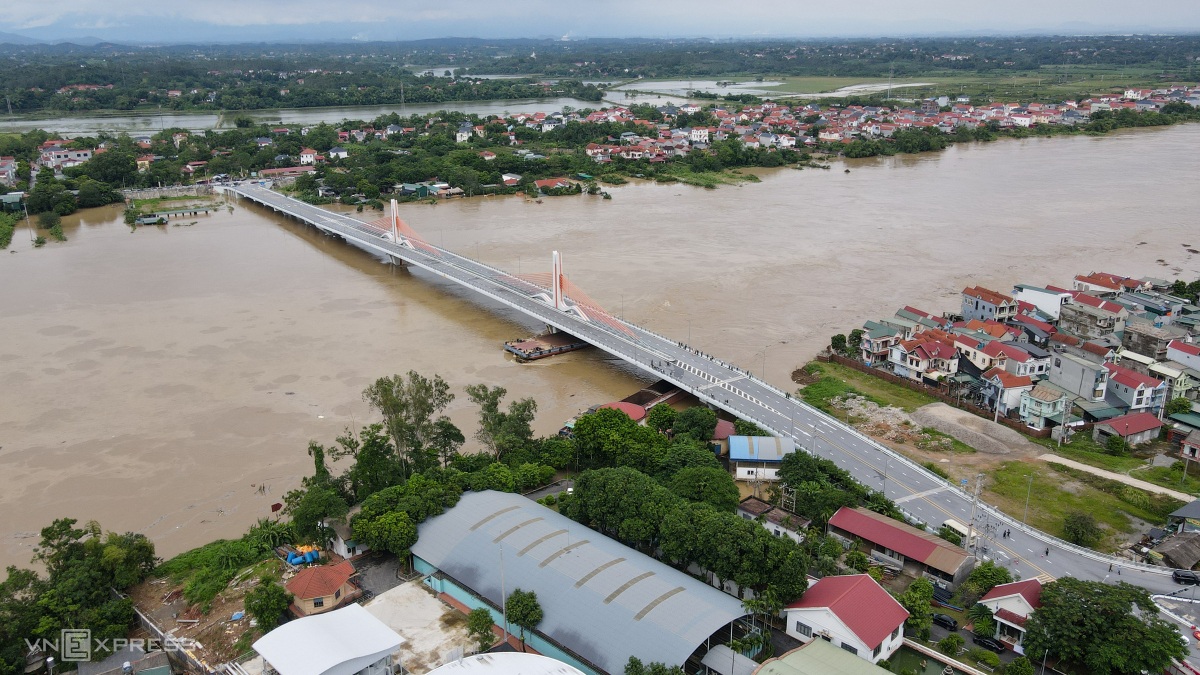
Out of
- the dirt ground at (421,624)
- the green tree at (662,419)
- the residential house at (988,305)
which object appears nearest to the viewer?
the dirt ground at (421,624)

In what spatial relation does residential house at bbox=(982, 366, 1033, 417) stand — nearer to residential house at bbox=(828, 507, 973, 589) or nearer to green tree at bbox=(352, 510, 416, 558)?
residential house at bbox=(828, 507, 973, 589)

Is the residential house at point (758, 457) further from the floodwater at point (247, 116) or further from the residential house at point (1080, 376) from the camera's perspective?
the floodwater at point (247, 116)

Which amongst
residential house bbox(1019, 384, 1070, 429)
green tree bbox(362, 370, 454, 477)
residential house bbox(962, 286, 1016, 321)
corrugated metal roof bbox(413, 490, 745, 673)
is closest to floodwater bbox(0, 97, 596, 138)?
residential house bbox(962, 286, 1016, 321)

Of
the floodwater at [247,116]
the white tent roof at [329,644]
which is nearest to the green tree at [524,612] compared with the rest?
the white tent roof at [329,644]

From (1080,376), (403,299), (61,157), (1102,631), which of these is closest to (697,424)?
(1102,631)

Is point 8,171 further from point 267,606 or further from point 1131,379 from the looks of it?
point 1131,379

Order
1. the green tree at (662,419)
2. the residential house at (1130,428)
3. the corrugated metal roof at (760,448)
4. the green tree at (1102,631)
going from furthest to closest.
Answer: the residential house at (1130,428) → the green tree at (662,419) → the corrugated metal roof at (760,448) → the green tree at (1102,631)

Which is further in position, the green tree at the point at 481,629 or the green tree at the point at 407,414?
the green tree at the point at 407,414
